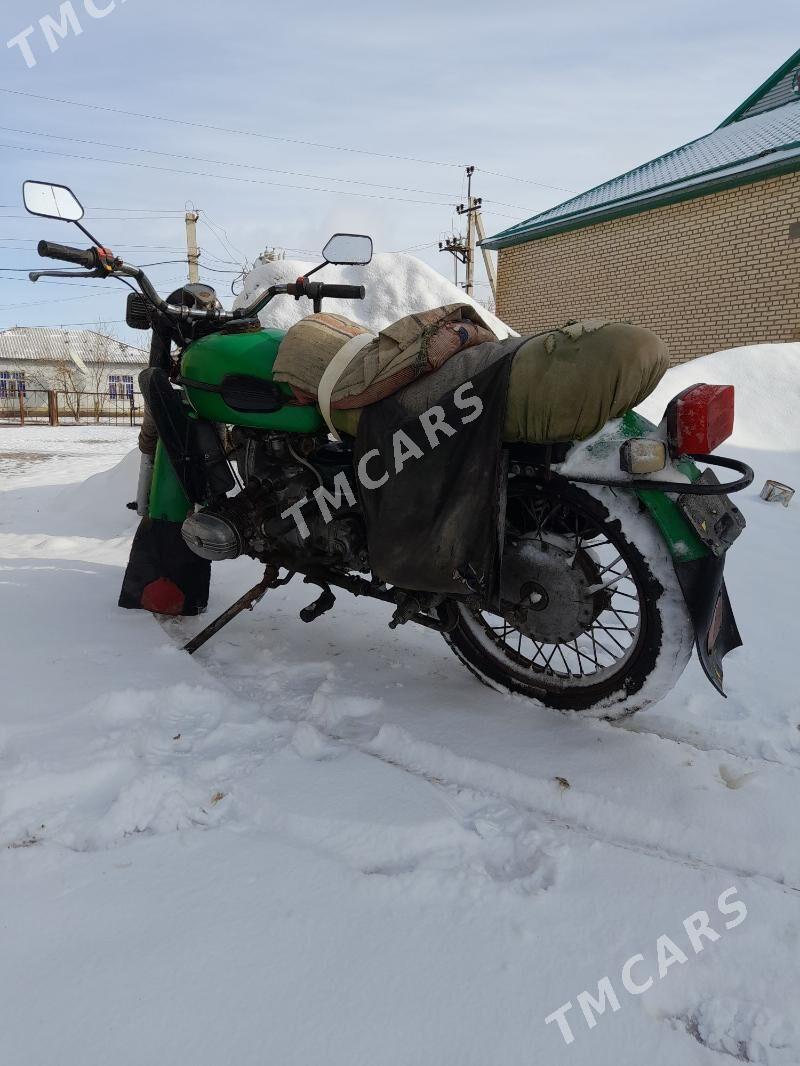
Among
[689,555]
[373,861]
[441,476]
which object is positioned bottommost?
[373,861]

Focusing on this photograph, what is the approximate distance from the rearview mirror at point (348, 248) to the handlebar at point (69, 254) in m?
0.92

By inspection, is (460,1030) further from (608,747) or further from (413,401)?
(413,401)

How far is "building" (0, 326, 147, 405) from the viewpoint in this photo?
131 feet

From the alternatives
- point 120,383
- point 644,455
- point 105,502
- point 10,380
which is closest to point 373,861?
point 644,455

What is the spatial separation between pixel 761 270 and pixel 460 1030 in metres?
13.2

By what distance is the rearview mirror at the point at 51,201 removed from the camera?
235 centimetres

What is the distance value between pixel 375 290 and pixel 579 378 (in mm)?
6290

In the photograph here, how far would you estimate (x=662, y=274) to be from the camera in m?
12.7

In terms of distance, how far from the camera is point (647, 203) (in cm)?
1267

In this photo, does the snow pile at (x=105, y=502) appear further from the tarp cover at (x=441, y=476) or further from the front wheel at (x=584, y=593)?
the front wheel at (x=584, y=593)

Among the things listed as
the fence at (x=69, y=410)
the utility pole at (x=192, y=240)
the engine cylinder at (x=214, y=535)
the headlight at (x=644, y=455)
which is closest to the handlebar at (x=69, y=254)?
the engine cylinder at (x=214, y=535)

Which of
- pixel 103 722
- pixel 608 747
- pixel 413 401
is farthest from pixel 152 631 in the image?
pixel 608 747

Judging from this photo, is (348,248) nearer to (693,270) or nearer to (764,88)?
(693,270)

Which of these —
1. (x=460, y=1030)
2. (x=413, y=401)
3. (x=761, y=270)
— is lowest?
(x=460, y=1030)
